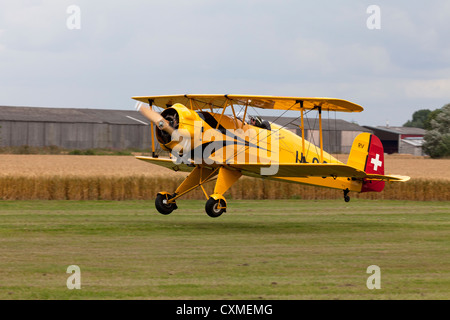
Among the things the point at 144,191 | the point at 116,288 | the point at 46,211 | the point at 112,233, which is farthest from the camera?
the point at 144,191

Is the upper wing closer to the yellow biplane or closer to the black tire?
the yellow biplane

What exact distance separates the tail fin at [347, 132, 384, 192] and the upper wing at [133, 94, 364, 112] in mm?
3541

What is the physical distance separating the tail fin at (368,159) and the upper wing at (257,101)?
11.6 ft

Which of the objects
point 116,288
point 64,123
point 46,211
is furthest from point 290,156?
point 64,123

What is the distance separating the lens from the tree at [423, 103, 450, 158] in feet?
267

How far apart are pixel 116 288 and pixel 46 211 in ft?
41.5

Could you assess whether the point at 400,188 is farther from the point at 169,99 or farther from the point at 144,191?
the point at 169,99

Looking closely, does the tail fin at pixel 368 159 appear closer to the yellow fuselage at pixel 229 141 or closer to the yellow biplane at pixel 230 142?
the yellow biplane at pixel 230 142

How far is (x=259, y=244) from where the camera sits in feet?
47.2

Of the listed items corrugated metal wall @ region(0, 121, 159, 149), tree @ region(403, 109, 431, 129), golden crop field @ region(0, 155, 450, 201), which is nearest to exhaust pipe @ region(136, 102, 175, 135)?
golden crop field @ region(0, 155, 450, 201)

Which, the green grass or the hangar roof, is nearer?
the green grass

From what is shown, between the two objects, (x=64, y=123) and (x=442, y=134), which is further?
(x=442, y=134)

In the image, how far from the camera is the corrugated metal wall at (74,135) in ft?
246
